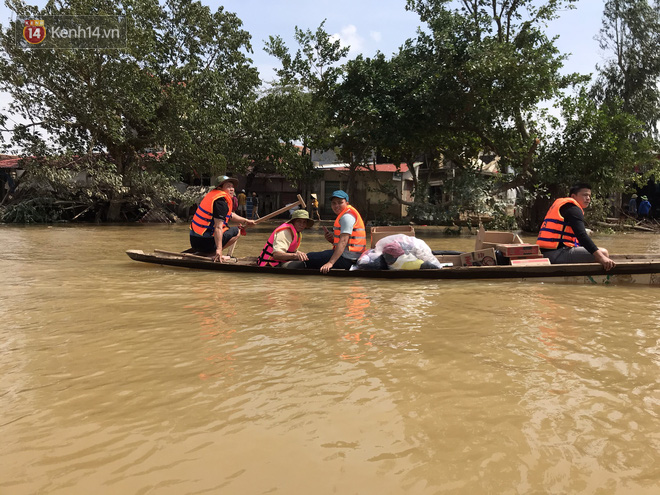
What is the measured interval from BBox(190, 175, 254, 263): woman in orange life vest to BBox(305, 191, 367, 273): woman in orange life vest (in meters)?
1.32

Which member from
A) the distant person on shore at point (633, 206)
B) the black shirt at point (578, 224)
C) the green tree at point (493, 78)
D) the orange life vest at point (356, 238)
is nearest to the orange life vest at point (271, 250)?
the orange life vest at point (356, 238)

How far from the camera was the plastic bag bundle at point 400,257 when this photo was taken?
6.61m

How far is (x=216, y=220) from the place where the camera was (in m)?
7.25

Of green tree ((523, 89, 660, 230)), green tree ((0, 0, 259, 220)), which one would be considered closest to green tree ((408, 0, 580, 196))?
green tree ((523, 89, 660, 230))

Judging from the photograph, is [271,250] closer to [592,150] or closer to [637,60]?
[592,150]

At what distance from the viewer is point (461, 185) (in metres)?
16.5

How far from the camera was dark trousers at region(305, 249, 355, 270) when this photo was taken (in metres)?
6.79

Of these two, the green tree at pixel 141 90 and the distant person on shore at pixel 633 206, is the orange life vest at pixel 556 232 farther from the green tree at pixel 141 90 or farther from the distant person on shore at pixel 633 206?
the distant person on shore at pixel 633 206

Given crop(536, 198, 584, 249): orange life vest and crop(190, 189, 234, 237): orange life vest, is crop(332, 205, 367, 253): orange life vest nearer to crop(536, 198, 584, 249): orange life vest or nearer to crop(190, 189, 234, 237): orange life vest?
crop(190, 189, 234, 237): orange life vest

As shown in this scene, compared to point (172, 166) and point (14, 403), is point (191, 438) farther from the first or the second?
point (172, 166)

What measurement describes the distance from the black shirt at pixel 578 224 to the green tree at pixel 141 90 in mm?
14948

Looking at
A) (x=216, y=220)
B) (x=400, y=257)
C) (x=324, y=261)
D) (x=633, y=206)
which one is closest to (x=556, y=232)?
(x=400, y=257)

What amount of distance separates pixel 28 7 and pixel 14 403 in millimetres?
18837

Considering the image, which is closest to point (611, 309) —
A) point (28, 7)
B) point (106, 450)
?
point (106, 450)
